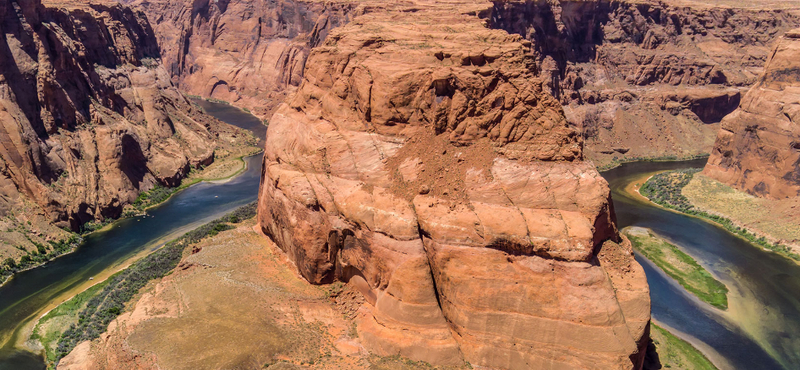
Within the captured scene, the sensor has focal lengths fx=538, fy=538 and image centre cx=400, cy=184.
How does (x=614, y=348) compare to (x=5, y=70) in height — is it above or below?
below

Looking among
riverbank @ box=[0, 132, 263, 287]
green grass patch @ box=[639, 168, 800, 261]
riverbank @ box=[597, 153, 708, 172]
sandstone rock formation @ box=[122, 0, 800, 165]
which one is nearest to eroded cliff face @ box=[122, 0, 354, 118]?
sandstone rock formation @ box=[122, 0, 800, 165]

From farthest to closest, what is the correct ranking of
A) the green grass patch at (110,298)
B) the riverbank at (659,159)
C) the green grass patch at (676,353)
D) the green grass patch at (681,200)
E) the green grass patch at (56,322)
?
the riverbank at (659,159) < the green grass patch at (681,200) < the green grass patch at (56,322) < the green grass patch at (676,353) < the green grass patch at (110,298)

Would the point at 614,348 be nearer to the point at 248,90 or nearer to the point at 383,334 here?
the point at 383,334

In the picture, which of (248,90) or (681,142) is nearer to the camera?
(681,142)

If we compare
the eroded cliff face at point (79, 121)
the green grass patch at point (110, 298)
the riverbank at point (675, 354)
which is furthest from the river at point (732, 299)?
the eroded cliff face at point (79, 121)

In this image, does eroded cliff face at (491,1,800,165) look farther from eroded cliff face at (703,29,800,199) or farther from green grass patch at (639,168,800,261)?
eroded cliff face at (703,29,800,199)

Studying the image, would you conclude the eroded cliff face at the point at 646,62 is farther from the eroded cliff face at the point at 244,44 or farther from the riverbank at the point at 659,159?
the eroded cliff face at the point at 244,44

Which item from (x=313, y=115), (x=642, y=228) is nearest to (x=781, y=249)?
(x=642, y=228)
